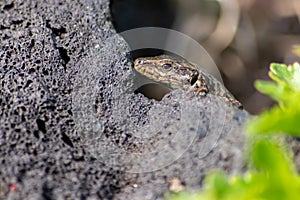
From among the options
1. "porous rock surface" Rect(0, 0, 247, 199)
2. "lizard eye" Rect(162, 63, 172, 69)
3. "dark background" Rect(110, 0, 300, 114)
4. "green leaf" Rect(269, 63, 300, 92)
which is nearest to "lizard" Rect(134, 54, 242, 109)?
"lizard eye" Rect(162, 63, 172, 69)

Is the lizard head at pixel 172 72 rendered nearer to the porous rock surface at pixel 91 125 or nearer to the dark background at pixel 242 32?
the porous rock surface at pixel 91 125

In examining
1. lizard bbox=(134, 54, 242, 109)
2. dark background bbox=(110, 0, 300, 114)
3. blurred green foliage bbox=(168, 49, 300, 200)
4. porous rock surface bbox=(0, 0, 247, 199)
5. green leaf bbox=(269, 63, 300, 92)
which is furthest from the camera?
dark background bbox=(110, 0, 300, 114)

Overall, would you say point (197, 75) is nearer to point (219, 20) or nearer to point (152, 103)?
point (152, 103)

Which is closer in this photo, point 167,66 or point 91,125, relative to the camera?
point 91,125

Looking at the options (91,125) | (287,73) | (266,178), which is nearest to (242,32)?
(287,73)

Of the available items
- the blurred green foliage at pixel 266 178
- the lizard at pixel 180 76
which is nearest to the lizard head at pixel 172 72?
the lizard at pixel 180 76

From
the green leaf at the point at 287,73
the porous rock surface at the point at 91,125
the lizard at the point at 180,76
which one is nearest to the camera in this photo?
the porous rock surface at the point at 91,125

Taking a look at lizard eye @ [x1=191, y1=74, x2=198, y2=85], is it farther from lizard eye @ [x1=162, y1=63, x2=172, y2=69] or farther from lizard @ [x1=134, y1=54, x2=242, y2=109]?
lizard eye @ [x1=162, y1=63, x2=172, y2=69]

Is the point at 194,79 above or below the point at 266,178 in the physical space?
below

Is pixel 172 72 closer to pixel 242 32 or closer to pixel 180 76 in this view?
pixel 180 76
